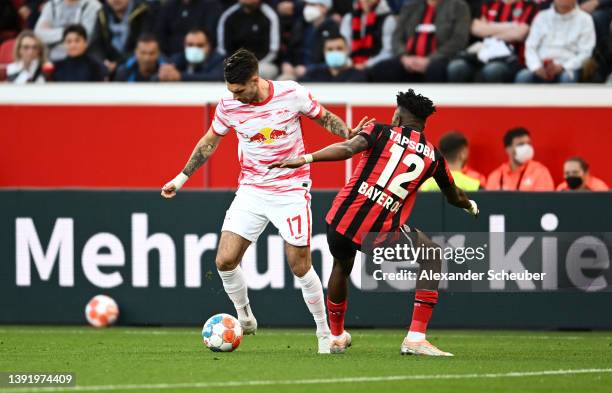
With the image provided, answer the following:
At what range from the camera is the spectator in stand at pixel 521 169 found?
15.4 m

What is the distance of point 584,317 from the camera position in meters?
12.8

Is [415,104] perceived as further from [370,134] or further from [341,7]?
[341,7]

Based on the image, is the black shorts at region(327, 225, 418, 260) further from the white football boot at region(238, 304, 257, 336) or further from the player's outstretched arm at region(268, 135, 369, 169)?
the white football boot at region(238, 304, 257, 336)

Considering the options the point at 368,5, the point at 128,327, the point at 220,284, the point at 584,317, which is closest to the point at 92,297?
the point at 128,327

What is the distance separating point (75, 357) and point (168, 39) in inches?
340

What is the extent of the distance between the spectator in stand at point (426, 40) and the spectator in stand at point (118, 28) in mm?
3389

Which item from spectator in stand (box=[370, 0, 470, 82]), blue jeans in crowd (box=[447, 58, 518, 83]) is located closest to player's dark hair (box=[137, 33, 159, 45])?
spectator in stand (box=[370, 0, 470, 82])

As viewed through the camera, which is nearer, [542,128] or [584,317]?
[584,317]

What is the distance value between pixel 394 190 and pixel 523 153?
236 inches

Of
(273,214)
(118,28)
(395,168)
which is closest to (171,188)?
(273,214)

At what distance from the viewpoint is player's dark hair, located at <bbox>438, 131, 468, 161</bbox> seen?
14.6 metres

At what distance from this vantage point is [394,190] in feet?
32.0

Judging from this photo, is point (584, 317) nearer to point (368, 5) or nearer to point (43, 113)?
point (368, 5)

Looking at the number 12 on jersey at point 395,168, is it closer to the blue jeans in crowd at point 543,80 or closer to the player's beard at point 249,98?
the player's beard at point 249,98
